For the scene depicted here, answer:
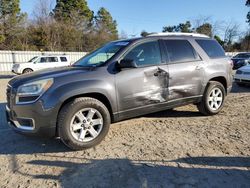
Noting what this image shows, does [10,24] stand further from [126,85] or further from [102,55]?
[126,85]

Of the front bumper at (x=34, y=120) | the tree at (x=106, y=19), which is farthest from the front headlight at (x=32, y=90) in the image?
the tree at (x=106, y=19)

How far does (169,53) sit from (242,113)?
8.43 ft

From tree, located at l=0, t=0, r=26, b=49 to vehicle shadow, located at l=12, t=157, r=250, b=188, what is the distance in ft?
96.8

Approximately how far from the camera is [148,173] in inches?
118

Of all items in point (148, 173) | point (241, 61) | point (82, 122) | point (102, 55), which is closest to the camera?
point (148, 173)

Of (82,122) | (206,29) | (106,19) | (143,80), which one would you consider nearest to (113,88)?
(143,80)

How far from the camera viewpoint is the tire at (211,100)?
5.19 meters

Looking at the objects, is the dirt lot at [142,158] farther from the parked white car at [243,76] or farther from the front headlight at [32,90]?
the parked white car at [243,76]

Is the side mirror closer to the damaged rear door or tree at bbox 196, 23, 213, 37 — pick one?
the damaged rear door

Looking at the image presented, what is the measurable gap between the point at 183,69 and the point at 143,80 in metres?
1.05

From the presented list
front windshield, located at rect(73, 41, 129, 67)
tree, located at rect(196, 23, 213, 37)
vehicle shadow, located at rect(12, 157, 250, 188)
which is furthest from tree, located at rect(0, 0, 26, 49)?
tree, located at rect(196, 23, 213, 37)

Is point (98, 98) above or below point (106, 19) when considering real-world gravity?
below

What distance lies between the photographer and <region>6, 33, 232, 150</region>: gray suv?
347cm

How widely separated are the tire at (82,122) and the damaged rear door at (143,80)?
0.40 meters
